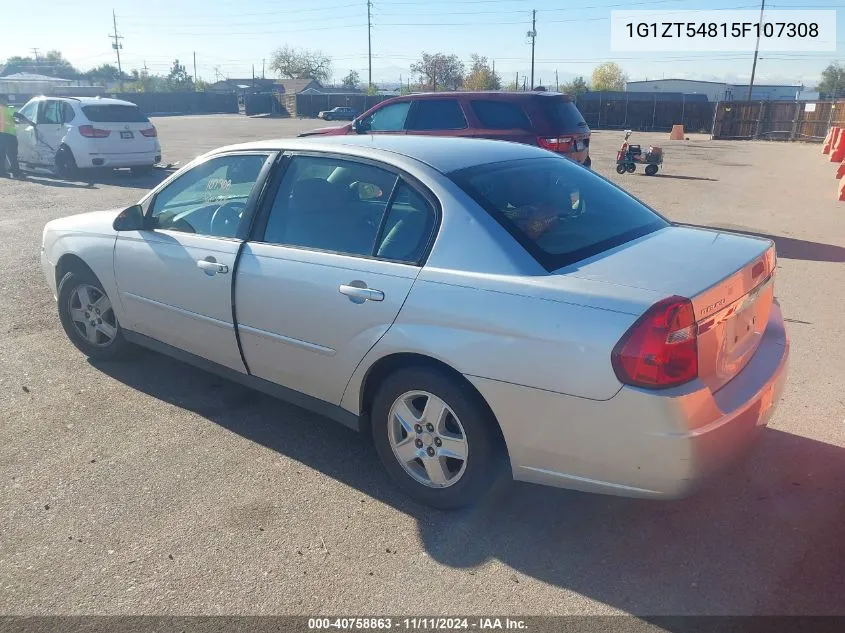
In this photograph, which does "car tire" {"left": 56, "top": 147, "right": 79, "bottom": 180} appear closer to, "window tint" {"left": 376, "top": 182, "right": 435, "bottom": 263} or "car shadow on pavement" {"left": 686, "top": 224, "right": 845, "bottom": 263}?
"car shadow on pavement" {"left": 686, "top": 224, "right": 845, "bottom": 263}

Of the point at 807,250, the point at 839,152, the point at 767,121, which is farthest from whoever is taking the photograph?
the point at 767,121

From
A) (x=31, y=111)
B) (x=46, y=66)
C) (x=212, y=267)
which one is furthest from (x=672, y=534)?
(x=46, y=66)

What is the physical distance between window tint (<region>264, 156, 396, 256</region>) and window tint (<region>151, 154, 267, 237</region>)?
290 mm

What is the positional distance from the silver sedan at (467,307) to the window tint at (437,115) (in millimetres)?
6143

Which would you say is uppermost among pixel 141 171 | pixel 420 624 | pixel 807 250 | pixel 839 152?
pixel 839 152

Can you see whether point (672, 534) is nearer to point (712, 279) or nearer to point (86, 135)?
point (712, 279)

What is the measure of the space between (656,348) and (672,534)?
3.38 ft

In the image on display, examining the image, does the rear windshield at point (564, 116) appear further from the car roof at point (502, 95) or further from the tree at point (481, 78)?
the tree at point (481, 78)

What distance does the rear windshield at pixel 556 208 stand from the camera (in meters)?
3.10

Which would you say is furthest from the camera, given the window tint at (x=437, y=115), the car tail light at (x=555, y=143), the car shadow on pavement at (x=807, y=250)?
the window tint at (x=437, y=115)

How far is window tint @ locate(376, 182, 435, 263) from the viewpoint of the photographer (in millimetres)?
3188

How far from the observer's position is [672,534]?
306 cm

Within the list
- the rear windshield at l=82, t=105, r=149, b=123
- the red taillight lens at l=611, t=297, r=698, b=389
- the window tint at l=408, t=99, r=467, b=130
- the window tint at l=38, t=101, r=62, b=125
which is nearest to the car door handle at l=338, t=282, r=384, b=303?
the red taillight lens at l=611, t=297, r=698, b=389

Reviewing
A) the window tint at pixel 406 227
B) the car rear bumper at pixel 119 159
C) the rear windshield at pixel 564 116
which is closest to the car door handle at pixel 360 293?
the window tint at pixel 406 227
